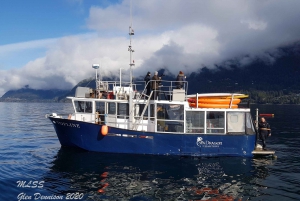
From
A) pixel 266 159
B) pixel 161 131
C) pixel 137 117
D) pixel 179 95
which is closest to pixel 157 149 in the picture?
pixel 161 131

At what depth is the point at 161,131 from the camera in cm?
1852

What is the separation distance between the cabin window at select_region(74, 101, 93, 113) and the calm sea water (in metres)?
3.13

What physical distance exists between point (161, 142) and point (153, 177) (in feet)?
12.7

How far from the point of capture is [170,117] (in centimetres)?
1866

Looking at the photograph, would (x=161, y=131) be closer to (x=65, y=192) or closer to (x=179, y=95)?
(x=179, y=95)

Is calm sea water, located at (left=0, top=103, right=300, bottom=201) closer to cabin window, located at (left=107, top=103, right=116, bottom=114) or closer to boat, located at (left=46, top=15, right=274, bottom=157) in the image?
boat, located at (left=46, top=15, right=274, bottom=157)

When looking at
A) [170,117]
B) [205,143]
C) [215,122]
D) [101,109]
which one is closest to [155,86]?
[170,117]

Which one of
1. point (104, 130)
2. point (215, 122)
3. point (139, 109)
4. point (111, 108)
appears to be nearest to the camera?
point (104, 130)

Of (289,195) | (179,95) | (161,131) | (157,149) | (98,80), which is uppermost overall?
(98,80)

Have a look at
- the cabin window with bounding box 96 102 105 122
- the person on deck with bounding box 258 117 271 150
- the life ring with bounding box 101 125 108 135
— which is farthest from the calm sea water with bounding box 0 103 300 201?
the cabin window with bounding box 96 102 105 122

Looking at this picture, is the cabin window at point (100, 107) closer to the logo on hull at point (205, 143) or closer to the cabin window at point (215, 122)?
the logo on hull at point (205, 143)

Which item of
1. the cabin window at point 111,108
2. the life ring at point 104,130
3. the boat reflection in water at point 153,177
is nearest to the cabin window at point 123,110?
the cabin window at point 111,108

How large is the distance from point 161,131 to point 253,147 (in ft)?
22.1

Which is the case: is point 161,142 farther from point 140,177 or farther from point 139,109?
point 140,177
